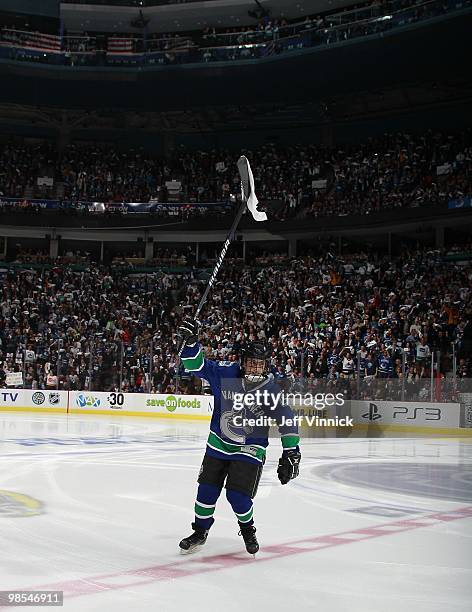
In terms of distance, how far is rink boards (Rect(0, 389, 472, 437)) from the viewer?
1703 cm

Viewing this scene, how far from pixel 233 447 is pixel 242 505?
0.39 m

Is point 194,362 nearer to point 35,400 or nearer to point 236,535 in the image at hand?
point 236,535

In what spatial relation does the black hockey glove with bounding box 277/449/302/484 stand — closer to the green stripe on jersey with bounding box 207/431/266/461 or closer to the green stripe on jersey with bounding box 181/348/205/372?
the green stripe on jersey with bounding box 207/431/266/461

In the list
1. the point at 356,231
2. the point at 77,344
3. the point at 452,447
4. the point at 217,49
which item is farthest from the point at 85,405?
the point at 217,49

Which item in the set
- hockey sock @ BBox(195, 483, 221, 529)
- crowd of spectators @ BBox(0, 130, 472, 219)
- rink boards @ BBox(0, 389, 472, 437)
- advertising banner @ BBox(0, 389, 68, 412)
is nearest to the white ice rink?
hockey sock @ BBox(195, 483, 221, 529)

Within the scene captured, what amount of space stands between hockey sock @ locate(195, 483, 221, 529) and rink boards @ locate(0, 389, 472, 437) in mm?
8776

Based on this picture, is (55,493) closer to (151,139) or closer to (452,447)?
(452,447)

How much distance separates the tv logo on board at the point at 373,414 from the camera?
56.7ft

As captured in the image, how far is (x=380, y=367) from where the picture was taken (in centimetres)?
1780

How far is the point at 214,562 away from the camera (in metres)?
5.20

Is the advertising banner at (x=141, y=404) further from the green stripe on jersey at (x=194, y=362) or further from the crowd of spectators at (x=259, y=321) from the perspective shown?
the green stripe on jersey at (x=194, y=362)

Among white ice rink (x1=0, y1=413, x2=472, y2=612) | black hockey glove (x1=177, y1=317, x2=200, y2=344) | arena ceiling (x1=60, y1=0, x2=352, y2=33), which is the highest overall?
arena ceiling (x1=60, y1=0, x2=352, y2=33)

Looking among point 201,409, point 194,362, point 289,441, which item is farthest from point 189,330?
point 201,409

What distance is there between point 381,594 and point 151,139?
1347 inches
